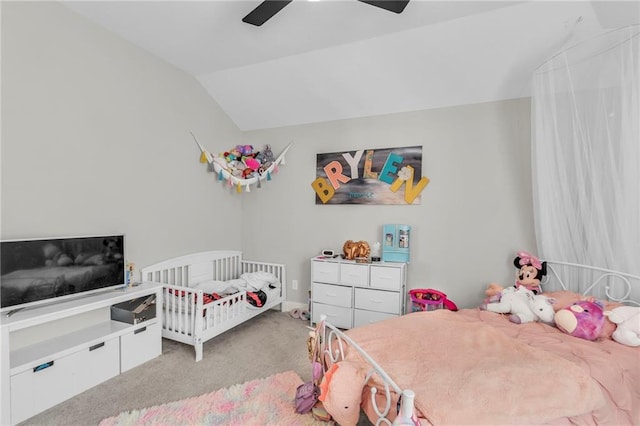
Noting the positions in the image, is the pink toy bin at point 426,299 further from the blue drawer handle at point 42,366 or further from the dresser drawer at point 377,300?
the blue drawer handle at point 42,366

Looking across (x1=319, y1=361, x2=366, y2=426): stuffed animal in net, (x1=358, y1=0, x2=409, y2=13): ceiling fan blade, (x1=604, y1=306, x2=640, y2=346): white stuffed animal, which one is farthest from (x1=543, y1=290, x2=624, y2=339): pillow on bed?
(x1=358, y1=0, x2=409, y2=13): ceiling fan blade

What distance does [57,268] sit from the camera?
226cm

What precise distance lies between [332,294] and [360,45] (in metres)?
2.57

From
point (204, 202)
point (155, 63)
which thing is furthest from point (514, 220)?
point (155, 63)

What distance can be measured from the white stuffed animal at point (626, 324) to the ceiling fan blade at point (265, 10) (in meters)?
2.88

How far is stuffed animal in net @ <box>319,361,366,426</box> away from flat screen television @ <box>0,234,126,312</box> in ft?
6.88

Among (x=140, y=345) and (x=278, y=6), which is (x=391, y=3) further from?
(x=140, y=345)

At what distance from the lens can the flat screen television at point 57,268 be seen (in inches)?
79.7

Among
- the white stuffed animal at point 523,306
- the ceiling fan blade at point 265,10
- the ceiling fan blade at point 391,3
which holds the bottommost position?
the white stuffed animal at point 523,306

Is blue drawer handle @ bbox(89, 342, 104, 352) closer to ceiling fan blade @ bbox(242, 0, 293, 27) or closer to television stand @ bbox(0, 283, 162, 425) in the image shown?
television stand @ bbox(0, 283, 162, 425)

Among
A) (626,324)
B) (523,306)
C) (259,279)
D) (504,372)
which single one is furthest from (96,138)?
(626,324)

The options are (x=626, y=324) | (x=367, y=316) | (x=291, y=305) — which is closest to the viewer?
(x=626, y=324)

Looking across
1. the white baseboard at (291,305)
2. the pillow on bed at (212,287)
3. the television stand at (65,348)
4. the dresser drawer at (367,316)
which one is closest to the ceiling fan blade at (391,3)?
the dresser drawer at (367,316)

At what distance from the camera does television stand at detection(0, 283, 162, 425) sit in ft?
6.22
